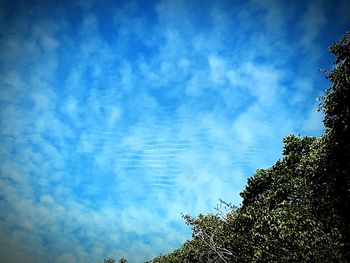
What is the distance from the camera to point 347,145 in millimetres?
20391

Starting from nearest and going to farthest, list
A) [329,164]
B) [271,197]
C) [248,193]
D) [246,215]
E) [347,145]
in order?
[347,145], [329,164], [246,215], [271,197], [248,193]

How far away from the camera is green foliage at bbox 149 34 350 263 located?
20.3 m

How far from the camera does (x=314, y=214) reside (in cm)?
2355

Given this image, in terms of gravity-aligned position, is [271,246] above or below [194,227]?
below

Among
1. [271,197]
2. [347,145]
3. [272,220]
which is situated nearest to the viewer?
[347,145]

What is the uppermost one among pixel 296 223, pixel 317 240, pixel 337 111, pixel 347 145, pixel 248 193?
pixel 248 193

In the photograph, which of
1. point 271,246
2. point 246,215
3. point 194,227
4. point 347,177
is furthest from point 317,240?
point 194,227

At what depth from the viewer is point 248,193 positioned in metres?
37.4

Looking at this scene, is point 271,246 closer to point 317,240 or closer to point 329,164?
point 317,240

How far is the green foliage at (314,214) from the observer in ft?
66.6

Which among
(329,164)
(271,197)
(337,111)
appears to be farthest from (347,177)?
(271,197)

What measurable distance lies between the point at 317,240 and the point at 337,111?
31.1 ft

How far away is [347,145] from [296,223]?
7292 mm

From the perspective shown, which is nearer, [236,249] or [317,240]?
[317,240]
